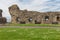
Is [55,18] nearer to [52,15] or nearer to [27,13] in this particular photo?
[52,15]

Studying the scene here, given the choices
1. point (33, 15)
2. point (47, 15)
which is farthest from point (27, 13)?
point (47, 15)

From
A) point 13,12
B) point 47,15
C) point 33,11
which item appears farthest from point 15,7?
point 47,15

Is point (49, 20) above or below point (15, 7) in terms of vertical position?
below

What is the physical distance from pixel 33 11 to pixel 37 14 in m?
1.47

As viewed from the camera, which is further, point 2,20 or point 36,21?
point 36,21

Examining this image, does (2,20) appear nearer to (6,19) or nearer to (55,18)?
(6,19)

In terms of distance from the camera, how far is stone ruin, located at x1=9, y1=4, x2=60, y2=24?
54.4m

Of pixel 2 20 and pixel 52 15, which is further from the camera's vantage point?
pixel 52 15

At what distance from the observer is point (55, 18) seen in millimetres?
54781

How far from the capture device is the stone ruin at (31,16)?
54406 mm

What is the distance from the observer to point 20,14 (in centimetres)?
5581

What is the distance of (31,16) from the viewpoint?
2192 inches

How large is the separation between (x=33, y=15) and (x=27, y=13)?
1.87m

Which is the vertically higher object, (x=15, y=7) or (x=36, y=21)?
(x=15, y=7)
